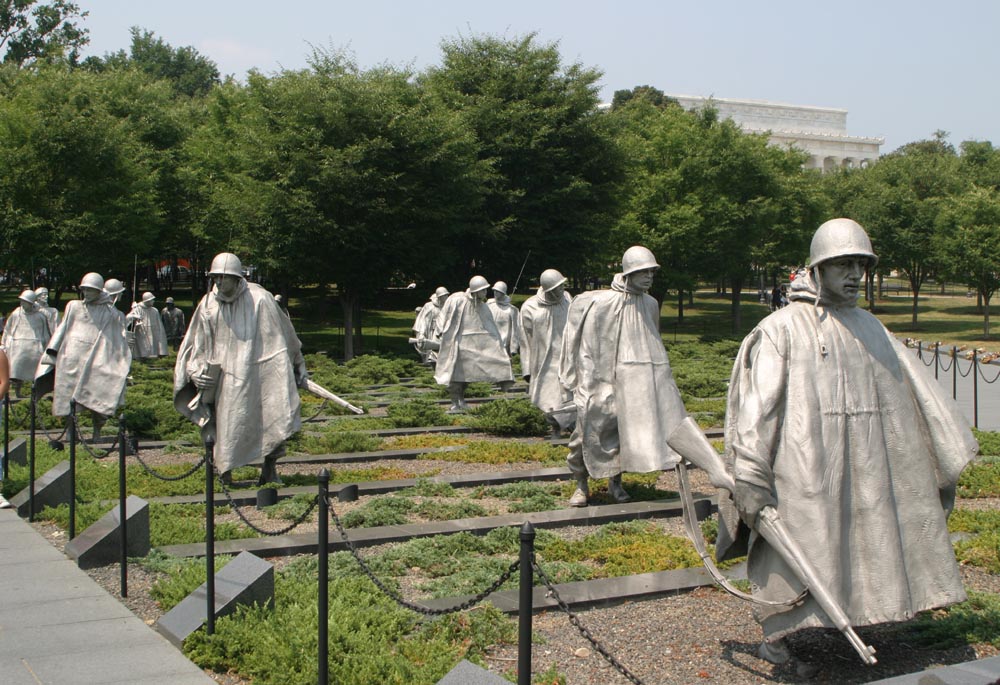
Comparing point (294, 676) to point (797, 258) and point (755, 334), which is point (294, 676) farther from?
point (797, 258)

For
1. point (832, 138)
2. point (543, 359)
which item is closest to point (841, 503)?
point (543, 359)

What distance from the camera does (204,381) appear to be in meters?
11.0

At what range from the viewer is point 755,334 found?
5.99 metres

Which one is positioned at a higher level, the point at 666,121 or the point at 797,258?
the point at 666,121

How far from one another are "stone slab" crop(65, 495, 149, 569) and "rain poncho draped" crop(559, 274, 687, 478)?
154 inches

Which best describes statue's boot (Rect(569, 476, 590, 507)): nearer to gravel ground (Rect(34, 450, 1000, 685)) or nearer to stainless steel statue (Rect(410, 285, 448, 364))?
gravel ground (Rect(34, 450, 1000, 685))

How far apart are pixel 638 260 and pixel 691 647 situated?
15.6 ft

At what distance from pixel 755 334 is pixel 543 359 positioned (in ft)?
30.0

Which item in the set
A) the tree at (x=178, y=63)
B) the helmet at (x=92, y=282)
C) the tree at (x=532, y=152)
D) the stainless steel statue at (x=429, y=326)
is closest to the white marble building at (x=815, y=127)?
the tree at (x=178, y=63)

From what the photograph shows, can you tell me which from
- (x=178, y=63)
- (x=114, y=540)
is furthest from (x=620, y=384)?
(x=178, y=63)

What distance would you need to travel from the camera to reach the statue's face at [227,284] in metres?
11.1

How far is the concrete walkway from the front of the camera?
6098 millimetres

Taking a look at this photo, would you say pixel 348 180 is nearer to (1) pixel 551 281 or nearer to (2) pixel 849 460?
(1) pixel 551 281

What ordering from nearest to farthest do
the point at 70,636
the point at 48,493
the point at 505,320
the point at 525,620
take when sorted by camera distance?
the point at 525,620 → the point at 70,636 → the point at 48,493 → the point at 505,320
